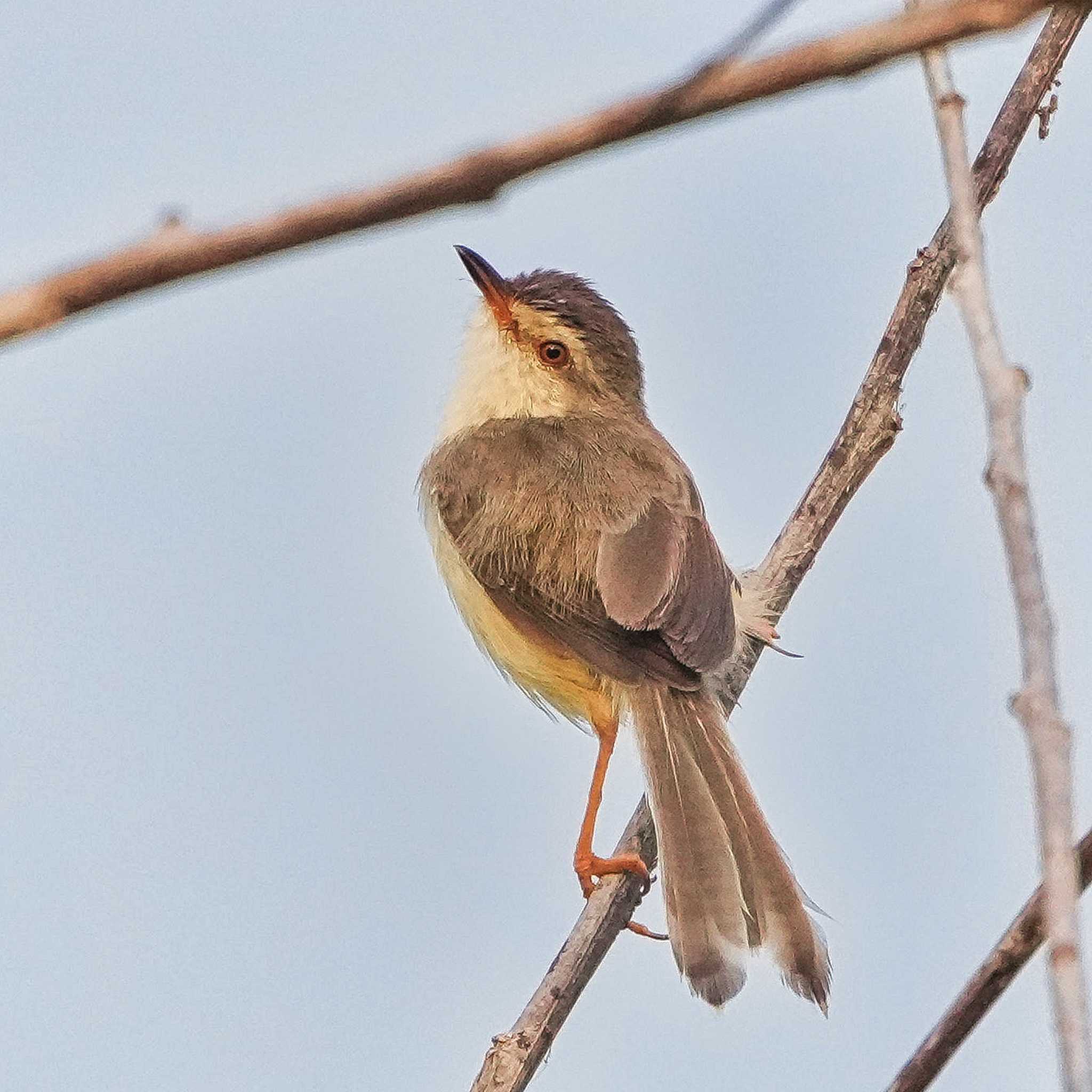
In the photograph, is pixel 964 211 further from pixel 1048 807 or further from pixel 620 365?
pixel 620 365

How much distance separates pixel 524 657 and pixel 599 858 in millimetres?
817

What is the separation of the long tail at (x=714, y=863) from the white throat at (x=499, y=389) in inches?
60.2

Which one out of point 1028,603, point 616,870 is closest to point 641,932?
point 616,870

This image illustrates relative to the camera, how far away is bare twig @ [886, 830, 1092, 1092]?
1880mm

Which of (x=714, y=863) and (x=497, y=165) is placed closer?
(x=497, y=165)

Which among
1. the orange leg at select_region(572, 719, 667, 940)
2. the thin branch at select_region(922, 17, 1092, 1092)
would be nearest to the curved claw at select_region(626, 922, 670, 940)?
the orange leg at select_region(572, 719, 667, 940)

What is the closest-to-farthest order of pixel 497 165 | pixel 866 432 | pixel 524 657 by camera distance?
pixel 497 165
pixel 866 432
pixel 524 657

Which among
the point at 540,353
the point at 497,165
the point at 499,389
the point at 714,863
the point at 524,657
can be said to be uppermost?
the point at 540,353

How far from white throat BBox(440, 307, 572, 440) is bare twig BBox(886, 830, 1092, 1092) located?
13.5ft

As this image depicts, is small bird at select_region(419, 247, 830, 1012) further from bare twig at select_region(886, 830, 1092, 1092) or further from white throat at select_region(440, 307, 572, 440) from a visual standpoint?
bare twig at select_region(886, 830, 1092, 1092)

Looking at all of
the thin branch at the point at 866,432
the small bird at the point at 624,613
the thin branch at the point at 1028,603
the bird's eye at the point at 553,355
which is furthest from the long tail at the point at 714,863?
the thin branch at the point at 1028,603

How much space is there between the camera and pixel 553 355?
20.2 ft

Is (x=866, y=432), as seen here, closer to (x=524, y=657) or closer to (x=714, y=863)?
(x=524, y=657)

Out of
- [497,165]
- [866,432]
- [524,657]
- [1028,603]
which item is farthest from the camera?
[524,657]
